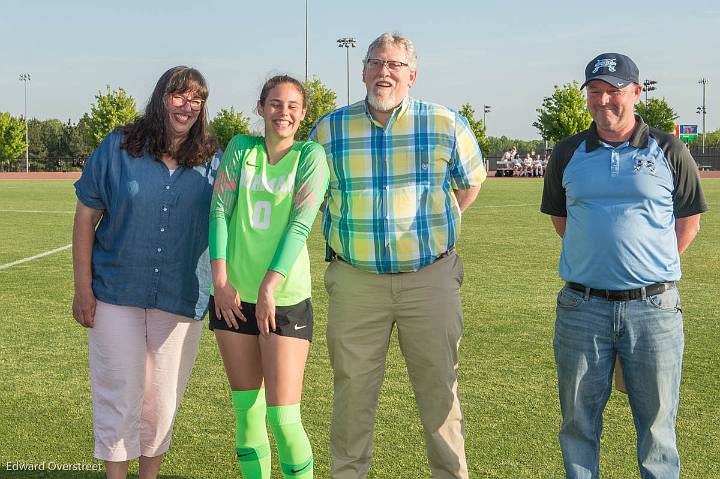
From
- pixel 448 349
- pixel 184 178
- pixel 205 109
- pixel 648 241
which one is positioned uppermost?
pixel 205 109

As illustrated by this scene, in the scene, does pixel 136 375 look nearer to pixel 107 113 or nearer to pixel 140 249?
pixel 140 249

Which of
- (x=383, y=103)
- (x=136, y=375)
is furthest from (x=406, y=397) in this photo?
(x=383, y=103)

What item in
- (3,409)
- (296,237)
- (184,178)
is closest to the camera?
(296,237)

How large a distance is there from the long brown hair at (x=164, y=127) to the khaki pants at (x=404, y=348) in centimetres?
89

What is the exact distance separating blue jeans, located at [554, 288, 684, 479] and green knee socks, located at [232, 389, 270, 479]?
1.36 meters

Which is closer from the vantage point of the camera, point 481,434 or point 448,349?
point 448,349

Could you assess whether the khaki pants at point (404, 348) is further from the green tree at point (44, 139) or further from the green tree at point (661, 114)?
the green tree at point (44, 139)

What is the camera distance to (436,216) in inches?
157

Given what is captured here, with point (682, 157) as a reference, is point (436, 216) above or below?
below

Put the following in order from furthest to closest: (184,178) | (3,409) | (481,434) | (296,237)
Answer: (3,409) → (481,434) → (184,178) → (296,237)

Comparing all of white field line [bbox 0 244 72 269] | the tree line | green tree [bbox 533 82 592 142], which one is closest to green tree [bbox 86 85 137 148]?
the tree line

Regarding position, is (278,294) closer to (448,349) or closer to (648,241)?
(448,349)

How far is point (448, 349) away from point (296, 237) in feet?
3.30

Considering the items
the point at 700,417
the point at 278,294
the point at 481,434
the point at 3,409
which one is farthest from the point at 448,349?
the point at 3,409
